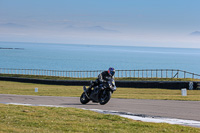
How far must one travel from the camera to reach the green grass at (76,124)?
10484 mm

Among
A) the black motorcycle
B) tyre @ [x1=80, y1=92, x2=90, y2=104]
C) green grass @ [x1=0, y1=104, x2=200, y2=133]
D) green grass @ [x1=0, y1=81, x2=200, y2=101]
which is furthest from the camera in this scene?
green grass @ [x1=0, y1=81, x2=200, y2=101]

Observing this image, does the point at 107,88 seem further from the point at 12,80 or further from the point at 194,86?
the point at 12,80

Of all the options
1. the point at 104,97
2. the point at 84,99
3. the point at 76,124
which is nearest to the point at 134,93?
the point at 84,99

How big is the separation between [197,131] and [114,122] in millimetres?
2715

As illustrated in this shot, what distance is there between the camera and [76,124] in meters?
11.5

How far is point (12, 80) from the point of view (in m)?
66.2

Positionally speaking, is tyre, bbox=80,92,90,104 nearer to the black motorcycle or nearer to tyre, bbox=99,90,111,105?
the black motorcycle

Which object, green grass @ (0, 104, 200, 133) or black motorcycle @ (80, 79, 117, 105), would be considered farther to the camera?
black motorcycle @ (80, 79, 117, 105)

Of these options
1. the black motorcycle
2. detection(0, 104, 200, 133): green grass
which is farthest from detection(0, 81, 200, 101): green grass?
detection(0, 104, 200, 133): green grass

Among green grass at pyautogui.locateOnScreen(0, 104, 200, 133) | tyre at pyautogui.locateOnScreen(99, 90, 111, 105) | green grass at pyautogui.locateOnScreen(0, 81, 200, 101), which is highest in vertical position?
tyre at pyautogui.locateOnScreen(99, 90, 111, 105)

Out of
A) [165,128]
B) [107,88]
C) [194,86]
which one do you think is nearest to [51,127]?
[165,128]

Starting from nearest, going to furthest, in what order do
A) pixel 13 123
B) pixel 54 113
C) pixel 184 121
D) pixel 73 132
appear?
pixel 73 132, pixel 13 123, pixel 184 121, pixel 54 113

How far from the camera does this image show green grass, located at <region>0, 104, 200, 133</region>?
10.5 metres

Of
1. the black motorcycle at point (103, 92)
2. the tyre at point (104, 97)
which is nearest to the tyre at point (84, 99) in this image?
the black motorcycle at point (103, 92)
